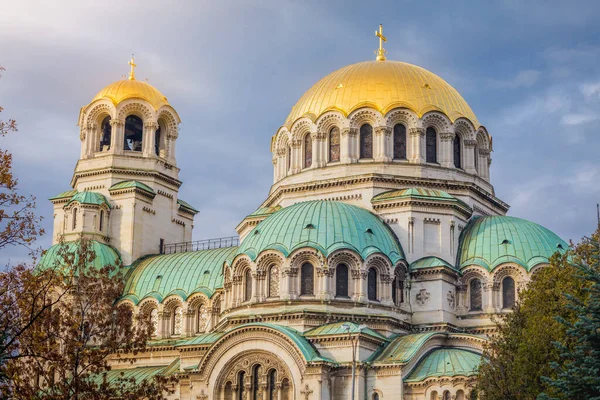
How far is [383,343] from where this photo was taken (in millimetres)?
44250

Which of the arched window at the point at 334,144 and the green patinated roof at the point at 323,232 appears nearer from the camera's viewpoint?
the green patinated roof at the point at 323,232

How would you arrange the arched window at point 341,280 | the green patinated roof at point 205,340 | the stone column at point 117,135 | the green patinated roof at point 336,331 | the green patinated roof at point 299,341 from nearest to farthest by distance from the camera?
the green patinated roof at point 299,341, the green patinated roof at point 336,331, the arched window at point 341,280, the green patinated roof at point 205,340, the stone column at point 117,135

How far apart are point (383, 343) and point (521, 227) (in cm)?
990

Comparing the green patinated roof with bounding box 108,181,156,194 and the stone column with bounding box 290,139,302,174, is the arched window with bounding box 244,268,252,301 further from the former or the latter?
the green patinated roof with bounding box 108,181,156,194

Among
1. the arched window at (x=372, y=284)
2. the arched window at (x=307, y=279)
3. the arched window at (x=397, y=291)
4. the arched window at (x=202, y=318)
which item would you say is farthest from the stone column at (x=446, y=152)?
the arched window at (x=202, y=318)

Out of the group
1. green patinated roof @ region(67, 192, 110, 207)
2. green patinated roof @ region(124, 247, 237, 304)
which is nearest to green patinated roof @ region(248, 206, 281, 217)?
green patinated roof @ region(124, 247, 237, 304)

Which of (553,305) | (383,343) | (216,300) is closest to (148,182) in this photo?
(216,300)

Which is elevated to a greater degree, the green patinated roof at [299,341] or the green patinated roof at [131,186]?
the green patinated roof at [131,186]

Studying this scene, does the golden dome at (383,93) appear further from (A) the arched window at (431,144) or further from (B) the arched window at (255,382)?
(B) the arched window at (255,382)

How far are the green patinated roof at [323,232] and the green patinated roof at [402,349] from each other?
3874 mm

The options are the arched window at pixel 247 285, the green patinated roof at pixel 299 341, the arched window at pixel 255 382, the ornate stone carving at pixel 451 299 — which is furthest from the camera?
the ornate stone carving at pixel 451 299

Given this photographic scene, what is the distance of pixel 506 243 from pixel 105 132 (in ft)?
80.9

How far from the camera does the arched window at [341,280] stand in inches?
1799

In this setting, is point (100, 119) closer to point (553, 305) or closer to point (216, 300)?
point (216, 300)
